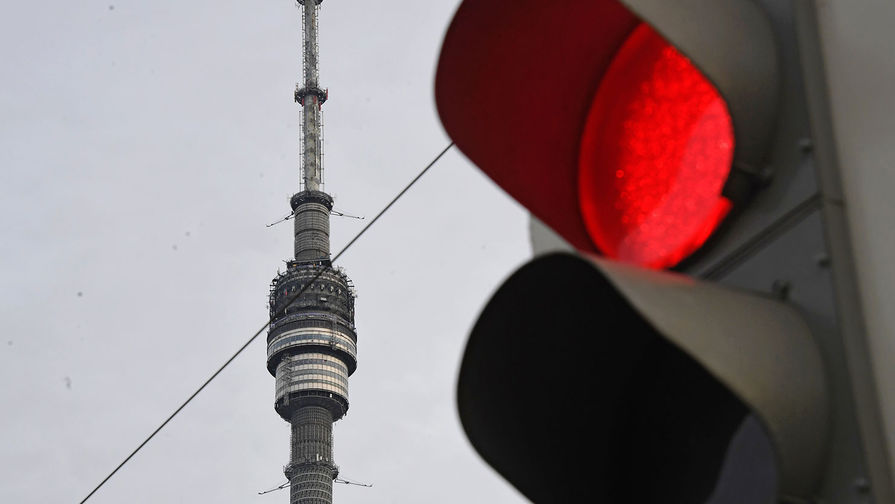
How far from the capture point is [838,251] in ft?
5.86

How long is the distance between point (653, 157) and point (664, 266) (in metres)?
0.17

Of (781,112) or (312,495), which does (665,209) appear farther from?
(312,495)

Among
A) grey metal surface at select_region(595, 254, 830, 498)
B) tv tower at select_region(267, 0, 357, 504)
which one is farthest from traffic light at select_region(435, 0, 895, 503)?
Answer: tv tower at select_region(267, 0, 357, 504)

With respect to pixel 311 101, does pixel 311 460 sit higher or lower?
lower

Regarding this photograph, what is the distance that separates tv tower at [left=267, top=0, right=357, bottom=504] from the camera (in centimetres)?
9725

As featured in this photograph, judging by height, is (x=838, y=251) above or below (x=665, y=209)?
below

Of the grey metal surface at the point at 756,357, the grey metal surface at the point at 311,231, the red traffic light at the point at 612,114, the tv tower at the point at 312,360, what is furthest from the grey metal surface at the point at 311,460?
the grey metal surface at the point at 756,357

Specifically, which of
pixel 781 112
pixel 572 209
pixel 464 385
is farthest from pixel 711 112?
pixel 464 385

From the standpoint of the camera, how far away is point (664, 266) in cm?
213

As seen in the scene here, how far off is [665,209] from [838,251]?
1.23ft

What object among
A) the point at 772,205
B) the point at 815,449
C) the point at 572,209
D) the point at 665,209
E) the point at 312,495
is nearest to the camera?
the point at 815,449

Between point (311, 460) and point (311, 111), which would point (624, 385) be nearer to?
point (311, 460)

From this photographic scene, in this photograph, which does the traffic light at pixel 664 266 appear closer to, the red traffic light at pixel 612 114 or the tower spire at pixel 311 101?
the red traffic light at pixel 612 114

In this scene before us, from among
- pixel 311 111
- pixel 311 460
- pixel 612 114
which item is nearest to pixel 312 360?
pixel 311 460
